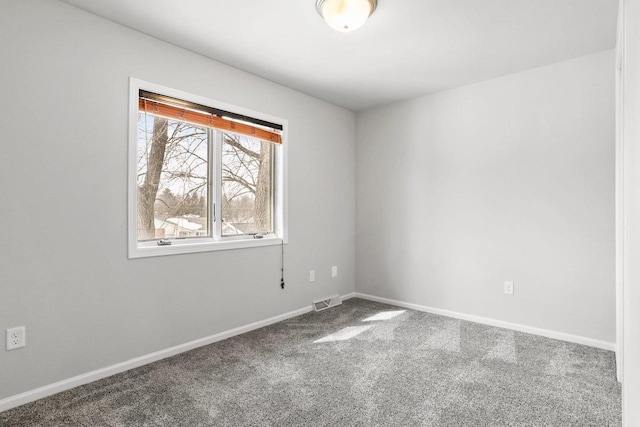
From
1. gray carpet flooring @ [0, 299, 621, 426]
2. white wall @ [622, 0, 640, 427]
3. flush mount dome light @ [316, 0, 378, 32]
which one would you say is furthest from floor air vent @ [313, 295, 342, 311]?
white wall @ [622, 0, 640, 427]

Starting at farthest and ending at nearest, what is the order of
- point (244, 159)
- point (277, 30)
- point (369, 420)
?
point (244, 159)
point (277, 30)
point (369, 420)

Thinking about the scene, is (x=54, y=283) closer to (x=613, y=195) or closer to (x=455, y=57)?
(x=455, y=57)

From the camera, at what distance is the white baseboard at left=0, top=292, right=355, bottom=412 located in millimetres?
2047

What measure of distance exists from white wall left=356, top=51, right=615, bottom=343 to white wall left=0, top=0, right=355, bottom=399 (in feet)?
6.14

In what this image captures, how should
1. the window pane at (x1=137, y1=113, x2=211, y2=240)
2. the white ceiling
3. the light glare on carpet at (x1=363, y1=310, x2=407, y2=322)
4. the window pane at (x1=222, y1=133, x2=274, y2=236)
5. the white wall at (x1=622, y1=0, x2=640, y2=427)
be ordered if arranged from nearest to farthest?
1. the white wall at (x1=622, y1=0, x2=640, y2=427)
2. the white ceiling
3. the window pane at (x1=137, y1=113, x2=211, y2=240)
4. the window pane at (x1=222, y1=133, x2=274, y2=236)
5. the light glare on carpet at (x1=363, y1=310, x2=407, y2=322)

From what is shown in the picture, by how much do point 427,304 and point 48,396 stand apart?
330 centimetres

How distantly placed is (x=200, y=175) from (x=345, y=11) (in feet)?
5.66

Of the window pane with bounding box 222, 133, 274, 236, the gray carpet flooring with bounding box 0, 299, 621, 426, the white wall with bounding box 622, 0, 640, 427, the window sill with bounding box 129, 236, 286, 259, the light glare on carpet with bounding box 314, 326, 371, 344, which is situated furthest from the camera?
the window pane with bounding box 222, 133, 274, 236

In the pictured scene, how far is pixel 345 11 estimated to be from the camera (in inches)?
84.7

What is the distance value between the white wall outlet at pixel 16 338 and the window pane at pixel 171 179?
0.88 metres

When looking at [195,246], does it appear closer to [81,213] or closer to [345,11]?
[81,213]

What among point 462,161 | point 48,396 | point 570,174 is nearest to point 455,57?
point 462,161

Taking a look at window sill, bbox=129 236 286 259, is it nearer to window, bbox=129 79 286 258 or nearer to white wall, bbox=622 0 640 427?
window, bbox=129 79 286 258

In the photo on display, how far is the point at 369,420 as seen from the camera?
74.6 inches
